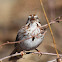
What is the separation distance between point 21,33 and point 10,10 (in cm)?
361

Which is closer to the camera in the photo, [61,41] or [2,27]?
[61,41]

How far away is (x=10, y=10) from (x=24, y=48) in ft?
12.0

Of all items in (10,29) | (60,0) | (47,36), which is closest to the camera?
(47,36)

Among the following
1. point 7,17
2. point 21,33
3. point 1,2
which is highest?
point 1,2

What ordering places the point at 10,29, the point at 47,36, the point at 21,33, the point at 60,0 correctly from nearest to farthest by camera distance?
the point at 21,33 < the point at 47,36 < the point at 10,29 < the point at 60,0

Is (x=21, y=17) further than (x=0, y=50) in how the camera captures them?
Yes

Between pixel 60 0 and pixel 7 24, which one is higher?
pixel 60 0

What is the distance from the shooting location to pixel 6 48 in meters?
6.45

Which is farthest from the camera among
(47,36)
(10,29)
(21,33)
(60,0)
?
(60,0)

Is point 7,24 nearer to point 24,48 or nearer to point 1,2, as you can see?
point 1,2

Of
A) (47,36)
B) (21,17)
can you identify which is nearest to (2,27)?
(21,17)

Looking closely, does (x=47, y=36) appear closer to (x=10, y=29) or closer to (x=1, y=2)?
(x=10, y=29)

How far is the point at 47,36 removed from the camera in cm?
629

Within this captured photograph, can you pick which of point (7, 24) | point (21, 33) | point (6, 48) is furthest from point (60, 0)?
point (21, 33)
